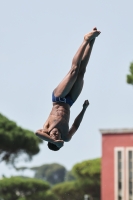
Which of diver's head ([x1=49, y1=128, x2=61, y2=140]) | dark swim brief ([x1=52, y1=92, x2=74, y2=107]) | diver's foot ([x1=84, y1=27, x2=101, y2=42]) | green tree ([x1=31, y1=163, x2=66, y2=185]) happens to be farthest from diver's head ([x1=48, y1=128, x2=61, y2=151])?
green tree ([x1=31, y1=163, x2=66, y2=185])

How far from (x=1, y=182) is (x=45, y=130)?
127 feet

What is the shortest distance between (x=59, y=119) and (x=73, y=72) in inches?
38.4

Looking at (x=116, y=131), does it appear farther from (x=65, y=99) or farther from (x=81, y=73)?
(x=65, y=99)

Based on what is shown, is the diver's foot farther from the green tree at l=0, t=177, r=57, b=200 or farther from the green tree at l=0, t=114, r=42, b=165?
the green tree at l=0, t=177, r=57, b=200

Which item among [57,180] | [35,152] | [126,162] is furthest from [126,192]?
[57,180]

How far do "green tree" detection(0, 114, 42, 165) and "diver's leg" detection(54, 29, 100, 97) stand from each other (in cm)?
3380

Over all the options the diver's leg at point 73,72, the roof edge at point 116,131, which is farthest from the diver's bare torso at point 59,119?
the roof edge at point 116,131

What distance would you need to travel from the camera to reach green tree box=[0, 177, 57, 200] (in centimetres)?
5216

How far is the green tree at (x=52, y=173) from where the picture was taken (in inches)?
5030

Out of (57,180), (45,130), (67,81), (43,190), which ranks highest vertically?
(57,180)

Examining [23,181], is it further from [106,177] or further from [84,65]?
[84,65]

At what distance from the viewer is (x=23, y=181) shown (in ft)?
178

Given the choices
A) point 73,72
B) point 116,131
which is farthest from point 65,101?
point 116,131

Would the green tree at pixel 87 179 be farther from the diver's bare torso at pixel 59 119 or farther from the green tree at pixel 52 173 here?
the green tree at pixel 52 173
